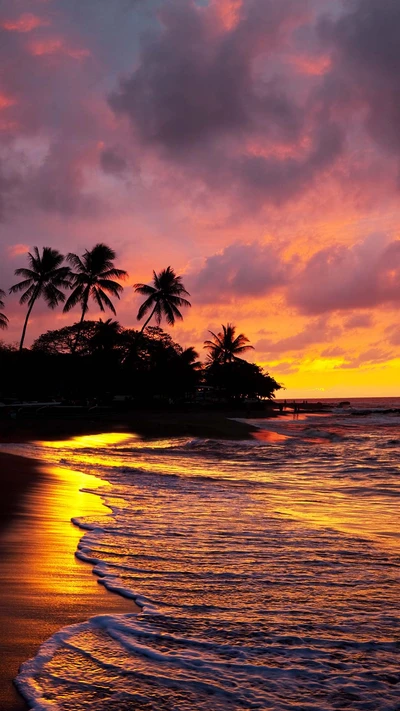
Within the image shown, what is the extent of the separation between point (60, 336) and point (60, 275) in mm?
14074

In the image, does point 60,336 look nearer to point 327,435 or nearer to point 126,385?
point 126,385

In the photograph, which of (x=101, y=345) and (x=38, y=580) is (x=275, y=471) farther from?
(x=101, y=345)

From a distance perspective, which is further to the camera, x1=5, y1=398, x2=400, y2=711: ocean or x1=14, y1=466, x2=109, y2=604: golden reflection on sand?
x1=14, y1=466, x2=109, y2=604: golden reflection on sand

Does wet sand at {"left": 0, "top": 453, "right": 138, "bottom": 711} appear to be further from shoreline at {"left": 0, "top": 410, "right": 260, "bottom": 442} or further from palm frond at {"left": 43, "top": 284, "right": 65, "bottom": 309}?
palm frond at {"left": 43, "top": 284, "right": 65, "bottom": 309}

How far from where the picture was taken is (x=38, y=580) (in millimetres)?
4176

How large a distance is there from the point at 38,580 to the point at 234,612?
1.47 metres

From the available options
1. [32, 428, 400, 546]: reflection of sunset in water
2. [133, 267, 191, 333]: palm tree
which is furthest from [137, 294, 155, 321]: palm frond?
[32, 428, 400, 546]: reflection of sunset in water

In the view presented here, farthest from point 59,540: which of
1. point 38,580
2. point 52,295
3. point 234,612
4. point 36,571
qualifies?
point 52,295

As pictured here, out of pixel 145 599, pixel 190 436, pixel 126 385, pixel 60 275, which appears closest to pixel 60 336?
pixel 126 385

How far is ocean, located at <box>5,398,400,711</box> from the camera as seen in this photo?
2.68 metres

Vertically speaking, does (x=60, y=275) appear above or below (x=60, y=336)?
above

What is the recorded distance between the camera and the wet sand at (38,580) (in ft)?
9.84

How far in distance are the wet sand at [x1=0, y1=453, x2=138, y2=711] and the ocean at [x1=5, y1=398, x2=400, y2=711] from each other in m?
0.10

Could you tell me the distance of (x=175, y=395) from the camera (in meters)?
64.0
